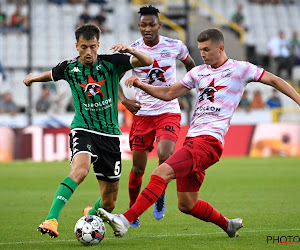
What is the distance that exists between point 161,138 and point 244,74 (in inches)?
86.5

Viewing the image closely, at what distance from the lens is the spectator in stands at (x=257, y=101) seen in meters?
26.0

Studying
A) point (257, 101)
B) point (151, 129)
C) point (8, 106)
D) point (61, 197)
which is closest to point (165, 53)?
point (151, 129)

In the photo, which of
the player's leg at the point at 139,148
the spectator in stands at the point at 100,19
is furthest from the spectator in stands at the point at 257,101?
the player's leg at the point at 139,148

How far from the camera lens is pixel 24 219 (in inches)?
364

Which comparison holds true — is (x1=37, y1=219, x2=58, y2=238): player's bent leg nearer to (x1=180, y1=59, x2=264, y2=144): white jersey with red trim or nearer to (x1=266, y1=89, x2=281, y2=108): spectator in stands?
(x1=180, y1=59, x2=264, y2=144): white jersey with red trim

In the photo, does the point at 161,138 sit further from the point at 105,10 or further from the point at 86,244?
the point at 105,10

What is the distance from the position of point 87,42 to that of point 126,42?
892 inches

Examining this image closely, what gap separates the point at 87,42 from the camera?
7.58 metres

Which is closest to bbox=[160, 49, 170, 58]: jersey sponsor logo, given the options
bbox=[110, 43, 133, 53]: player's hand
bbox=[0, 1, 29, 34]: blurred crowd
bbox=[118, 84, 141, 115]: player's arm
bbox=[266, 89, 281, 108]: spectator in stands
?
bbox=[118, 84, 141, 115]: player's arm

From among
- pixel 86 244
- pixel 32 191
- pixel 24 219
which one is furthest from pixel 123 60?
pixel 32 191

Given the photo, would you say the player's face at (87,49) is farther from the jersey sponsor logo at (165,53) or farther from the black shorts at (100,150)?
the jersey sponsor logo at (165,53)

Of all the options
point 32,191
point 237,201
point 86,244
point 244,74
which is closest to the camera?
point 86,244

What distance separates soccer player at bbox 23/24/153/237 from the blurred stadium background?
1323 centimetres

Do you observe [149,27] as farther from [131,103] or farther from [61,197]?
[61,197]
